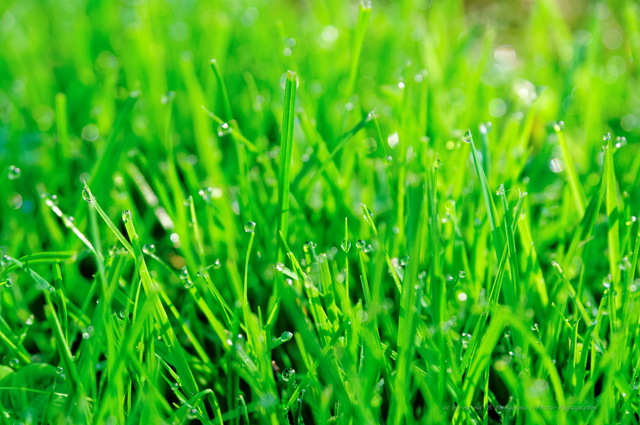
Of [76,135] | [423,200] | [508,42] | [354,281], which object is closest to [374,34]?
[508,42]

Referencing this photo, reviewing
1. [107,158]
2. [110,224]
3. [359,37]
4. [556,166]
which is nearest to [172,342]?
[110,224]

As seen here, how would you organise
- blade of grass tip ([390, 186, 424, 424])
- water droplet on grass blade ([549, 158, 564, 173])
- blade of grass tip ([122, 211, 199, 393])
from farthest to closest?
water droplet on grass blade ([549, 158, 564, 173]), blade of grass tip ([122, 211, 199, 393]), blade of grass tip ([390, 186, 424, 424])

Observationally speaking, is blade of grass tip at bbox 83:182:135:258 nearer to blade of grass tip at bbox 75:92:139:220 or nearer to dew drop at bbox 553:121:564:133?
blade of grass tip at bbox 75:92:139:220

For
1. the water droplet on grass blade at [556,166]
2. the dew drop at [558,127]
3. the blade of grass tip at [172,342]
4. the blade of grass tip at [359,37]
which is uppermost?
the blade of grass tip at [359,37]

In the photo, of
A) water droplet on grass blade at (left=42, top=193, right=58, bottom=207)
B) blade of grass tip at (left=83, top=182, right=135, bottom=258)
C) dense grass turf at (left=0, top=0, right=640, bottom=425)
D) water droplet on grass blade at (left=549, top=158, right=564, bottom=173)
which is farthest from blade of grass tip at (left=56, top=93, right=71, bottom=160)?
water droplet on grass blade at (left=549, top=158, right=564, bottom=173)

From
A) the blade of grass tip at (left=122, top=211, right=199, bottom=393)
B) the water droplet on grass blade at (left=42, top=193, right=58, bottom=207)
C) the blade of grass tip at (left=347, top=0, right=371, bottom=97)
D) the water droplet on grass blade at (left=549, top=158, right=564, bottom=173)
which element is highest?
the blade of grass tip at (left=347, top=0, right=371, bottom=97)

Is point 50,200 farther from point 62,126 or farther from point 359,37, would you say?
point 359,37

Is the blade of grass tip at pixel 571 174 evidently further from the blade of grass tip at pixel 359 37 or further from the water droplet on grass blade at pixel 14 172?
the water droplet on grass blade at pixel 14 172

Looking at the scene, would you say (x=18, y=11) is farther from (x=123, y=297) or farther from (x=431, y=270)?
(x=431, y=270)

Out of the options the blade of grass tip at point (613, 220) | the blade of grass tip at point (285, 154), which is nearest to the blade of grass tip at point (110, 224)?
the blade of grass tip at point (285, 154)
